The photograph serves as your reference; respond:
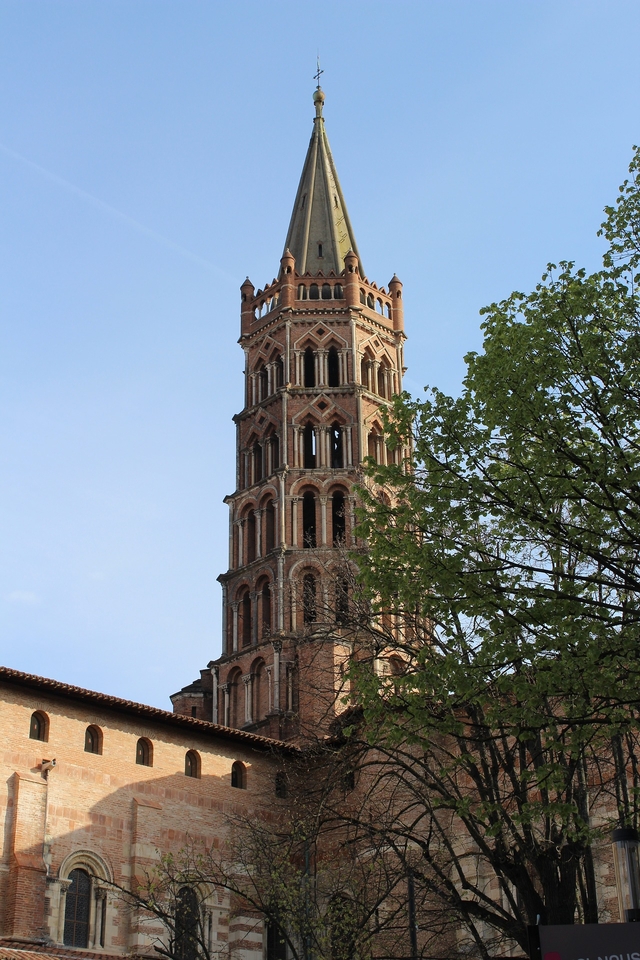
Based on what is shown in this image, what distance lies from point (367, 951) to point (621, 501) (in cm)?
1102

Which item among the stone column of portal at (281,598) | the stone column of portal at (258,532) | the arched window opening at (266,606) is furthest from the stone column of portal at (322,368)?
the arched window opening at (266,606)

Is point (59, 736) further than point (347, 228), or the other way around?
point (347, 228)

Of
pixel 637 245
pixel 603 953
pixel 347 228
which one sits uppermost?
pixel 347 228

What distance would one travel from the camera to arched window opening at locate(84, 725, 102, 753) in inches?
1265

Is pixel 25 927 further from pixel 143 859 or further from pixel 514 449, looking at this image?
pixel 514 449

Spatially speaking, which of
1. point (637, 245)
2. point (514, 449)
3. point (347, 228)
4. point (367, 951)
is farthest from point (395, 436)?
point (347, 228)

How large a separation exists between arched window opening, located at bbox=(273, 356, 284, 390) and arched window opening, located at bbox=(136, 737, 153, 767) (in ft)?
78.7

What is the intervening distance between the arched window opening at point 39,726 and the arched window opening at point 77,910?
3503 mm

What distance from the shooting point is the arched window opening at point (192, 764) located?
34719 millimetres

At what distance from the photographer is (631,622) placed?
14.3 m

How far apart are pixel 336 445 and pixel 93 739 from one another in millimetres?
23081

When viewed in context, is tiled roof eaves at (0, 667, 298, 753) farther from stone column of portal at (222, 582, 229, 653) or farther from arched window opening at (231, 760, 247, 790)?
stone column of portal at (222, 582, 229, 653)

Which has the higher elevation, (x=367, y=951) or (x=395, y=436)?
(x=395, y=436)

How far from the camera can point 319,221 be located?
5991 centimetres
